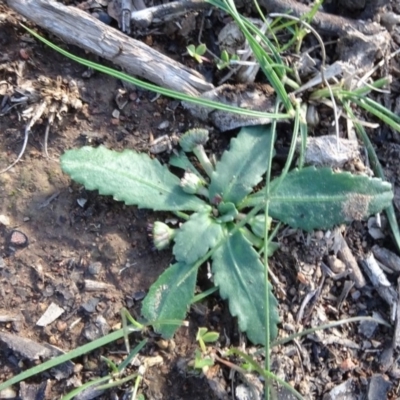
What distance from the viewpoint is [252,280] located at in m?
1.54

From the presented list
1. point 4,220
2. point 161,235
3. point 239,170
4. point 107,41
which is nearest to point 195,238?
point 161,235

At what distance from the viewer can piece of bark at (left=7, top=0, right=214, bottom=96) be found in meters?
1.64

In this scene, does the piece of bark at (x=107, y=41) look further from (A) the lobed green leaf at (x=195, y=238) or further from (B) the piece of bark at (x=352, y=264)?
(B) the piece of bark at (x=352, y=264)

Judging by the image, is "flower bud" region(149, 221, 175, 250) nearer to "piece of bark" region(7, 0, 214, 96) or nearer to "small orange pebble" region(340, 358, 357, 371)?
"piece of bark" region(7, 0, 214, 96)

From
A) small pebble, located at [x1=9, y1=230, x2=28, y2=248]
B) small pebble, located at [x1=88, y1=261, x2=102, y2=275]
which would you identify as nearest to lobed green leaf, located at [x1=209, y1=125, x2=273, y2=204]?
small pebble, located at [x1=88, y1=261, x2=102, y2=275]

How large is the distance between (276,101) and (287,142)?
0.12 metres

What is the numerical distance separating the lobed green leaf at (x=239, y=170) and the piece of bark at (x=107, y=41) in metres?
0.20

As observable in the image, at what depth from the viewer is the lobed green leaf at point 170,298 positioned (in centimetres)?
149

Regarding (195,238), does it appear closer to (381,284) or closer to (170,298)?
(170,298)

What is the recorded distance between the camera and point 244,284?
1.53m

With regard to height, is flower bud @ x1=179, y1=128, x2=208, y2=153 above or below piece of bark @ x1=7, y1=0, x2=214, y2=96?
below

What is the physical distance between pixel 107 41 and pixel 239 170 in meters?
Answer: 0.52

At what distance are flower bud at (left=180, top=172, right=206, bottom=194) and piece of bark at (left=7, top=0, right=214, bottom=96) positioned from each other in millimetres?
240

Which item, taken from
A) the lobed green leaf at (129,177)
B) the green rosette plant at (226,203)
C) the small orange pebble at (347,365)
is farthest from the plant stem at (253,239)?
the small orange pebble at (347,365)
